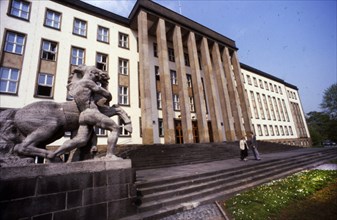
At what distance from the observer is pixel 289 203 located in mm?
4871

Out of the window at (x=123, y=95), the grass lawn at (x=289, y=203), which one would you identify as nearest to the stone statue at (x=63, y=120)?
the grass lawn at (x=289, y=203)

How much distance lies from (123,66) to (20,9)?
34.6 ft

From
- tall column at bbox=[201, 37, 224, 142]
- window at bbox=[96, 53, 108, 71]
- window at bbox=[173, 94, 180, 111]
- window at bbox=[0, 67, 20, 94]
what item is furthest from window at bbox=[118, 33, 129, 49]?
window at bbox=[0, 67, 20, 94]

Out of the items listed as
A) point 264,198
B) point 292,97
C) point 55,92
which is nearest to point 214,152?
point 264,198

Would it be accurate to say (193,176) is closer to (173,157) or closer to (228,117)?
(173,157)

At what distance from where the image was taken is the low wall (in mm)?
3010

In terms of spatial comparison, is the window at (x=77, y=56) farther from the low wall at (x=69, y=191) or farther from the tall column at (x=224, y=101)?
the tall column at (x=224, y=101)

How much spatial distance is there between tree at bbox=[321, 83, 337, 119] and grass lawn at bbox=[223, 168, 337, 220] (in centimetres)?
4658

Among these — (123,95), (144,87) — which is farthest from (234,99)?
(123,95)

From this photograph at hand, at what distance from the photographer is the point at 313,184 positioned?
6.35 meters

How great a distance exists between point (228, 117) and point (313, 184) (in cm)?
1815

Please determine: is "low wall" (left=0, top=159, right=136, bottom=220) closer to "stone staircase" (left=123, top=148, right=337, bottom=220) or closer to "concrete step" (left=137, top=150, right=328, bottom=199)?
"stone staircase" (left=123, top=148, right=337, bottom=220)

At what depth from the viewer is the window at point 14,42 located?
1494 centimetres

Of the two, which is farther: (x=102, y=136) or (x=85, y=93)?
(x=102, y=136)
